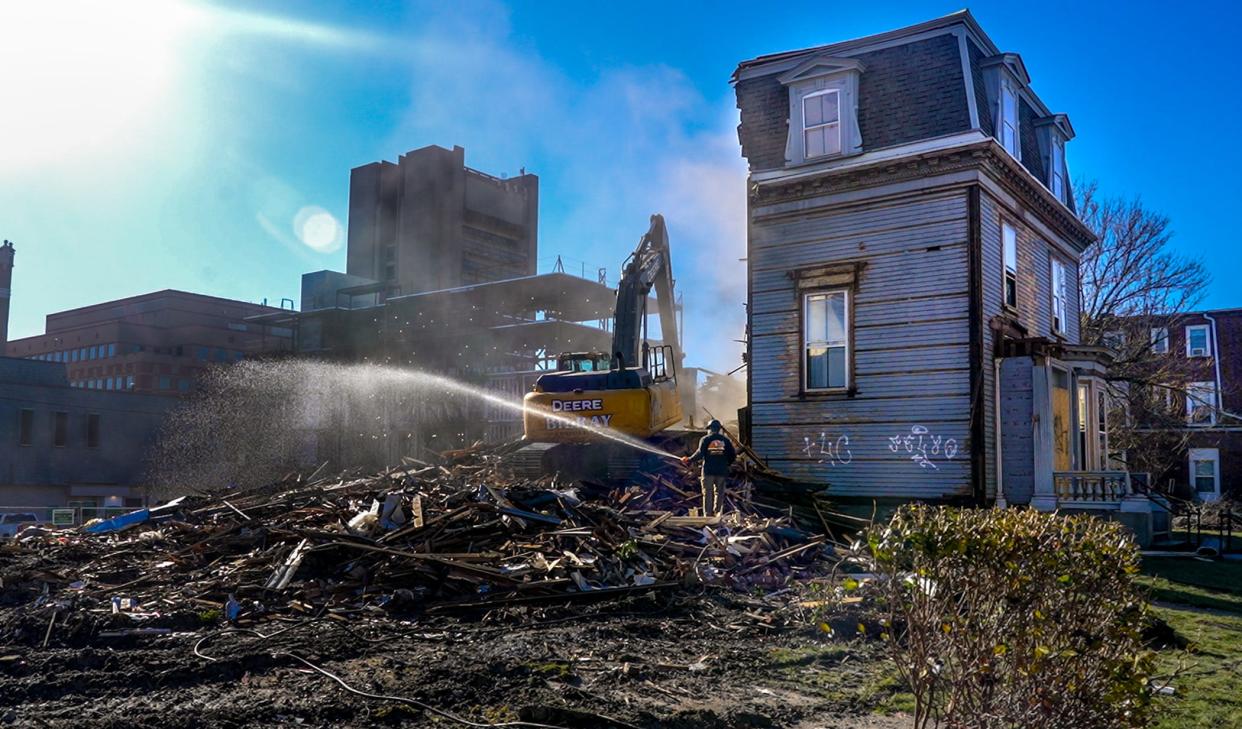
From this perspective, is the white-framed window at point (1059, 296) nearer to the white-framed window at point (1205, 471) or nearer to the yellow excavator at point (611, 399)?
the yellow excavator at point (611, 399)

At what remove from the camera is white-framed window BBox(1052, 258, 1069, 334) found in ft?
78.2

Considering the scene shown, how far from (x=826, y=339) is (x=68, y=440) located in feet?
140

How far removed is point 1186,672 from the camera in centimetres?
789

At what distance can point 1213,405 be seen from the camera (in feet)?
127

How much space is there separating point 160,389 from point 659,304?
194 feet

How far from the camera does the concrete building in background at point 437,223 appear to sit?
59156mm

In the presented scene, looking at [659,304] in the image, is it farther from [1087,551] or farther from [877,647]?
[1087,551]

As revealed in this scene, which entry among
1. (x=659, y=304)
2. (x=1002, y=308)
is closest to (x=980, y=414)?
(x=1002, y=308)

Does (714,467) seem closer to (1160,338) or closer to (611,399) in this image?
(611,399)

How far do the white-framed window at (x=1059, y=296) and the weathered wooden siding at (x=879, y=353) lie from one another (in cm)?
649

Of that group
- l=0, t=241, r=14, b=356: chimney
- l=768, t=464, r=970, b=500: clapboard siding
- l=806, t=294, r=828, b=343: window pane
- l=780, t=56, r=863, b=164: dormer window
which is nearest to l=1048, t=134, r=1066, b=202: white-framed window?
l=780, t=56, r=863, b=164: dormer window

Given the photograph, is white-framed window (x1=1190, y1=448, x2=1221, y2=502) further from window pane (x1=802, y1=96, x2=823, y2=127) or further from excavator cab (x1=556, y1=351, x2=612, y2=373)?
excavator cab (x1=556, y1=351, x2=612, y2=373)

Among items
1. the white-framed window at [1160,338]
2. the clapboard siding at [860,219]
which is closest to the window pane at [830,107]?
the clapboard siding at [860,219]

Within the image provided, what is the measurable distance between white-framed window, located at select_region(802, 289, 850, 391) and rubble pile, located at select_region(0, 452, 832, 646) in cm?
497
